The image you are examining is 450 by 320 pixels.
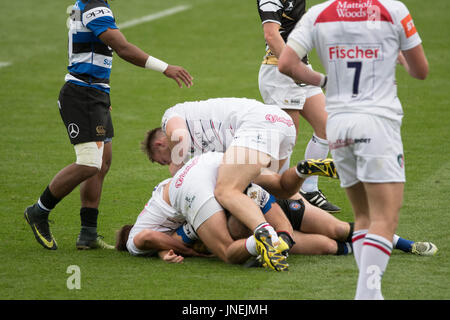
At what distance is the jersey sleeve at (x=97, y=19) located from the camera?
6527 millimetres

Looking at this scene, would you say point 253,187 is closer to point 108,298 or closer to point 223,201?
point 223,201

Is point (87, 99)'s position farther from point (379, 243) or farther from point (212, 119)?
point (379, 243)

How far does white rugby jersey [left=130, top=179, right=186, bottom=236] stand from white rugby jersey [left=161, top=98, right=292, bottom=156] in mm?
718

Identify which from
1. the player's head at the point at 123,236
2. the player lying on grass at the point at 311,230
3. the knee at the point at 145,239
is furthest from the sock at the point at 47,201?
the player lying on grass at the point at 311,230

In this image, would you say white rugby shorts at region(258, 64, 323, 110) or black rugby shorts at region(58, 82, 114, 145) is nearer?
black rugby shorts at region(58, 82, 114, 145)

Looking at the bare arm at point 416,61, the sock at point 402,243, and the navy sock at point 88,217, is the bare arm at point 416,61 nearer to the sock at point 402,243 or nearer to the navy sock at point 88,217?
the sock at point 402,243

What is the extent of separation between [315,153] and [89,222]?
98.5 inches

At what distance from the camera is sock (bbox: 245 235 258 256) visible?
577 centimetres

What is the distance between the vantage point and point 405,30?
4727 millimetres

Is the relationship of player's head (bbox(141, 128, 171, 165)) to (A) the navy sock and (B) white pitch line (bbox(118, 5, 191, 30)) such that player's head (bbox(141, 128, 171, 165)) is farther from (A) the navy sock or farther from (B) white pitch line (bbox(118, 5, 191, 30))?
(B) white pitch line (bbox(118, 5, 191, 30))

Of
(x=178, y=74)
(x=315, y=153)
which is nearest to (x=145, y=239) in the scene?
(x=178, y=74)

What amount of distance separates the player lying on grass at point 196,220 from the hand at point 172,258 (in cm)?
9

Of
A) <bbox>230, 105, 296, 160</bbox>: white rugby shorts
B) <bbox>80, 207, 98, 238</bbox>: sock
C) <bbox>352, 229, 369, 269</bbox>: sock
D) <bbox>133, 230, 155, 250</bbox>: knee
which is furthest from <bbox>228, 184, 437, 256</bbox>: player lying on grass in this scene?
<bbox>80, 207, 98, 238</bbox>: sock
